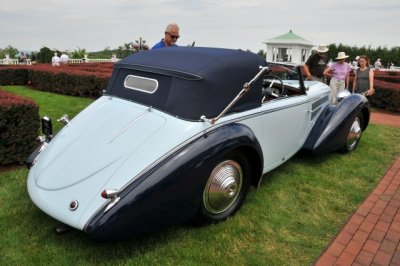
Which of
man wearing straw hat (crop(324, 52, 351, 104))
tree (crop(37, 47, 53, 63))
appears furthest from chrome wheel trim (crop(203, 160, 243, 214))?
tree (crop(37, 47, 53, 63))

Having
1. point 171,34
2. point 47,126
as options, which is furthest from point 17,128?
point 171,34

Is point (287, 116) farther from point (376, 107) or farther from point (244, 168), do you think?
point (376, 107)

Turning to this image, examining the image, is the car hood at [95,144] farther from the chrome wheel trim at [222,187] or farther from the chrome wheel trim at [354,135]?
the chrome wheel trim at [354,135]

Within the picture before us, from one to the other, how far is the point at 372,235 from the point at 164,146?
220 centimetres

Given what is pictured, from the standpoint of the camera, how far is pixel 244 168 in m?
3.68

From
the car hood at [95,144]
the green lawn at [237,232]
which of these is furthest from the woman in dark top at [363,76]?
the car hood at [95,144]

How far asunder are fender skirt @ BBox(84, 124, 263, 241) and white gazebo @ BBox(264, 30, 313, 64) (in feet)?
121

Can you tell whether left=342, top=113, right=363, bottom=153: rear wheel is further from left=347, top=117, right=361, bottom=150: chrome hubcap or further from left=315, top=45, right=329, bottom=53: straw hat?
left=315, top=45, right=329, bottom=53: straw hat

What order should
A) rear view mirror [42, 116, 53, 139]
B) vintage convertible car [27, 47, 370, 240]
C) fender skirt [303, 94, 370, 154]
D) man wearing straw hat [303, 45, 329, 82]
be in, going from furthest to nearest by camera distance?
1. man wearing straw hat [303, 45, 329, 82]
2. fender skirt [303, 94, 370, 154]
3. rear view mirror [42, 116, 53, 139]
4. vintage convertible car [27, 47, 370, 240]

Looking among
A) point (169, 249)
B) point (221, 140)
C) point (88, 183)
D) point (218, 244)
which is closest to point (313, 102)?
point (221, 140)

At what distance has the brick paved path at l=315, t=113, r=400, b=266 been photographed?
3086 mm

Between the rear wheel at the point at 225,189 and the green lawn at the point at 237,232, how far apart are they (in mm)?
116

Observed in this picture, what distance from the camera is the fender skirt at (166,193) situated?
2.65m

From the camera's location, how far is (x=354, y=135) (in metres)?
5.77
